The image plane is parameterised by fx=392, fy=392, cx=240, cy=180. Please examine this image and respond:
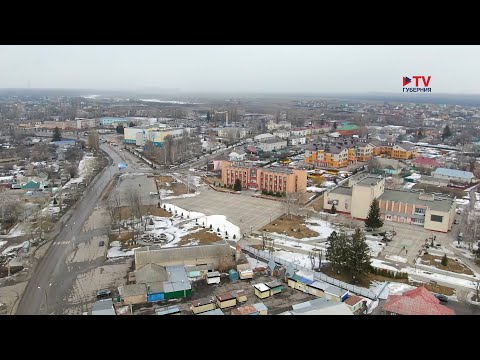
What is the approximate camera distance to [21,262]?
442cm

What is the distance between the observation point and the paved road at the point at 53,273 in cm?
357

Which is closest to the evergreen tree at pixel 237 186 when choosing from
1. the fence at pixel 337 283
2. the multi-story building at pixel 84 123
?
the fence at pixel 337 283

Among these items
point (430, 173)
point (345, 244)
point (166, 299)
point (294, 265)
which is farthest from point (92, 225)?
point (430, 173)

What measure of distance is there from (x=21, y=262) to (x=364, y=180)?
4919 mm

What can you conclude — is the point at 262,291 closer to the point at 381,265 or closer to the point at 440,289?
the point at 381,265

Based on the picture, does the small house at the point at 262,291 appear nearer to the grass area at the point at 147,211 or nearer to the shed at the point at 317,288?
the shed at the point at 317,288

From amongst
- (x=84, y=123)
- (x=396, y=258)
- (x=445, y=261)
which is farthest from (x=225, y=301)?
(x=84, y=123)

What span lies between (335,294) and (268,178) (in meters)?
4.16

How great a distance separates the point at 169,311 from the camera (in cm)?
330

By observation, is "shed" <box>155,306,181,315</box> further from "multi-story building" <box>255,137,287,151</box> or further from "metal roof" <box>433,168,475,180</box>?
"multi-story building" <box>255,137,287,151</box>

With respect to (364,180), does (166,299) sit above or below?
below
